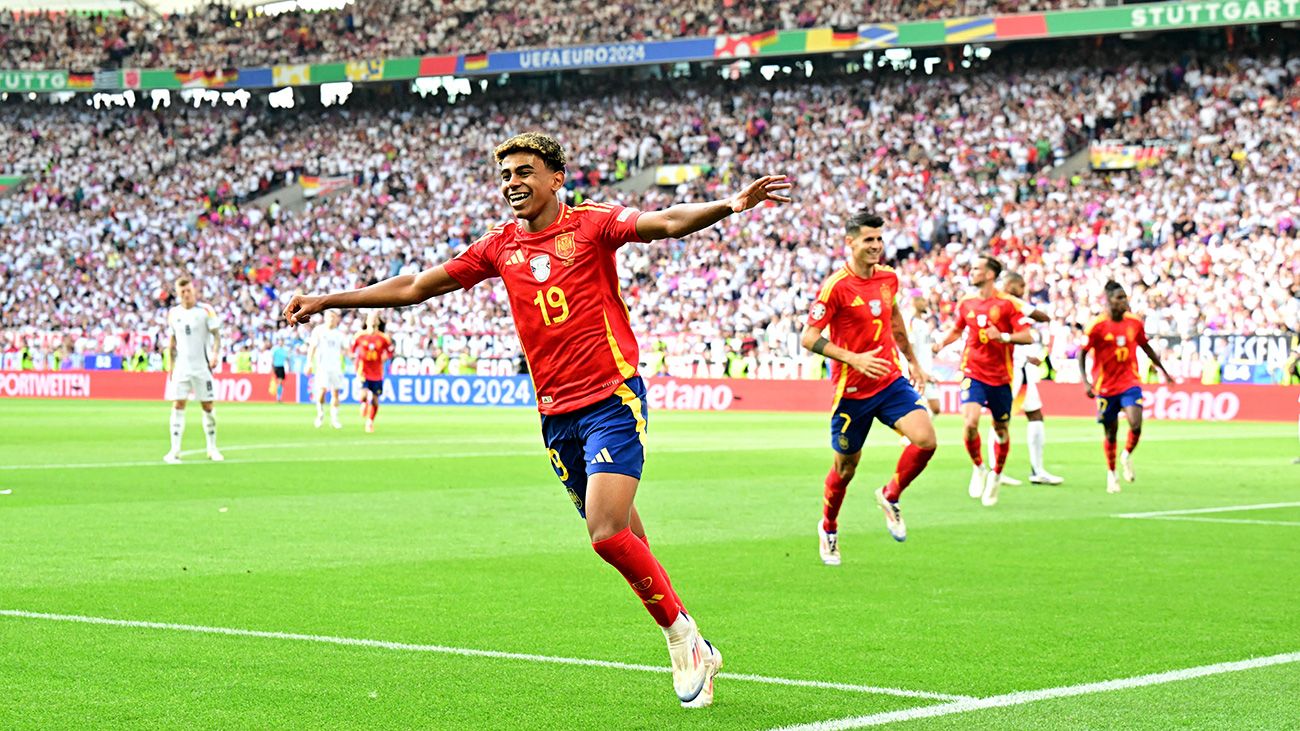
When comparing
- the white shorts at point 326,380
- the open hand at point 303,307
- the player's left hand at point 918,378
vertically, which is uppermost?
the open hand at point 303,307

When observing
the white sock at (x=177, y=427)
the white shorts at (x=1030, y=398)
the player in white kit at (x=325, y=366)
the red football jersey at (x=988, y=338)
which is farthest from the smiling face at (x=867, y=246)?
the player in white kit at (x=325, y=366)

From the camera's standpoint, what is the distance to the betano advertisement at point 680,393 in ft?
117

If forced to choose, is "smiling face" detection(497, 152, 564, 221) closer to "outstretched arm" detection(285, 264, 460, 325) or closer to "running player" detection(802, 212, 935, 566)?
"outstretched arm" detection(285, 264, 460, 325)

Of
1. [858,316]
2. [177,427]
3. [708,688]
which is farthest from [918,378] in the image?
[177,427]

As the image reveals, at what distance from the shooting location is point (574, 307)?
7266 millimetres

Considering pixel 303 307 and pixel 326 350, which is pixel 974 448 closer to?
pixel 303 307

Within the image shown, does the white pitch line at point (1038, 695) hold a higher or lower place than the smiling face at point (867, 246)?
lower

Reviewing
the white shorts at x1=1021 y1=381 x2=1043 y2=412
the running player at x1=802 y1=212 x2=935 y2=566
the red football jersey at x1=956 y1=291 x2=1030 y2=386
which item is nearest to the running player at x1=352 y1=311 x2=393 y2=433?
the white shorts at x1=1021 y1=381 x2=1043 y2=412

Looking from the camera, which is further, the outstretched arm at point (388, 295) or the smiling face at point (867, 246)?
the smiling face at point (867, 246)

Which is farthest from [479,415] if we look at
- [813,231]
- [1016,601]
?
[1016,601]

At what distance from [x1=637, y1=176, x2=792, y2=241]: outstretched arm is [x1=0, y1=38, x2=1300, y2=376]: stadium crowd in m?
31.9

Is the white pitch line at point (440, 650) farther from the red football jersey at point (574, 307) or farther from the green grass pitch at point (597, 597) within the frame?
the red football jersey at point (574, 307)

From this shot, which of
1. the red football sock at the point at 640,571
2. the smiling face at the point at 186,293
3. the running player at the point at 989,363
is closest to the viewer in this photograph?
the red football sock at the point at 640,571

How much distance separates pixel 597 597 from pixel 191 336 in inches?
514
